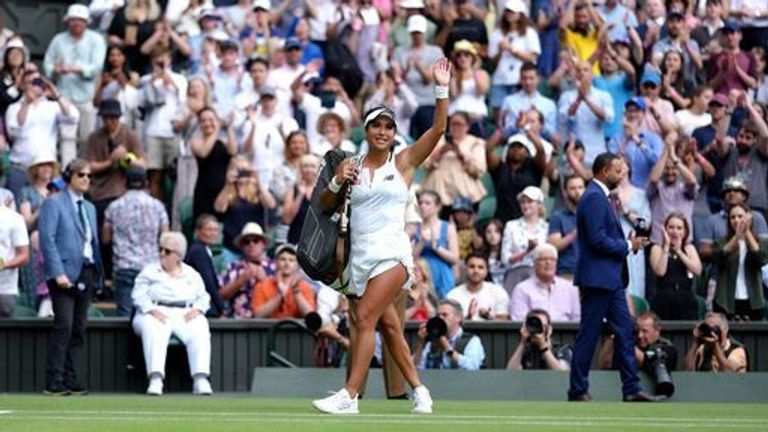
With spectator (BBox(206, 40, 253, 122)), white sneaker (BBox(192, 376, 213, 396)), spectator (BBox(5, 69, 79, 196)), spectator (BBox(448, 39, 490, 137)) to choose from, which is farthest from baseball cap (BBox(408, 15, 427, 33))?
white sneaker (BBox(192, 376, 213, 396))

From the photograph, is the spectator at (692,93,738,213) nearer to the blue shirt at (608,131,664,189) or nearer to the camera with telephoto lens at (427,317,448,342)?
the blue shirt at (608,131,664,189)

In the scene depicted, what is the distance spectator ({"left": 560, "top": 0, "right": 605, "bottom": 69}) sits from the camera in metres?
26.5

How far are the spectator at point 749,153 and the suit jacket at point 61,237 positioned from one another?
7823mm

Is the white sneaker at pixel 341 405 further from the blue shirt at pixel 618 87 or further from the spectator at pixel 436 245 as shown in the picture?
the blue shirt at pixel 618 87

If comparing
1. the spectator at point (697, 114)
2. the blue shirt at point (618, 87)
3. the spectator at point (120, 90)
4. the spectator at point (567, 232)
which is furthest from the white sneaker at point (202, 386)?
the spectator at point (697, 114)

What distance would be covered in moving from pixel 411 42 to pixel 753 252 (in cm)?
638

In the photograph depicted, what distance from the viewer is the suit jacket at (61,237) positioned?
65.4ft

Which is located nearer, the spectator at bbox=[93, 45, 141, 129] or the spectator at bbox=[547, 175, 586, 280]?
the spectator at bbox=[547, 175, 586, 280]

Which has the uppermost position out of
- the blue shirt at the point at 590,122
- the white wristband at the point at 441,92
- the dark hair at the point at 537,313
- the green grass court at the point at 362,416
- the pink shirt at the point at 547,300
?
the blue shirt at the point at 590,122

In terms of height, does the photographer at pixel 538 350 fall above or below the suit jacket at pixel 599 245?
below

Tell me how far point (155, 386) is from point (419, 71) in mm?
6986

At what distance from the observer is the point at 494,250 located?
2317 cm

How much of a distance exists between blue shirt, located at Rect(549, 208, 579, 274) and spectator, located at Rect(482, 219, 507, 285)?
57 cm

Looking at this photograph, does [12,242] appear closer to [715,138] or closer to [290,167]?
[290,167]
